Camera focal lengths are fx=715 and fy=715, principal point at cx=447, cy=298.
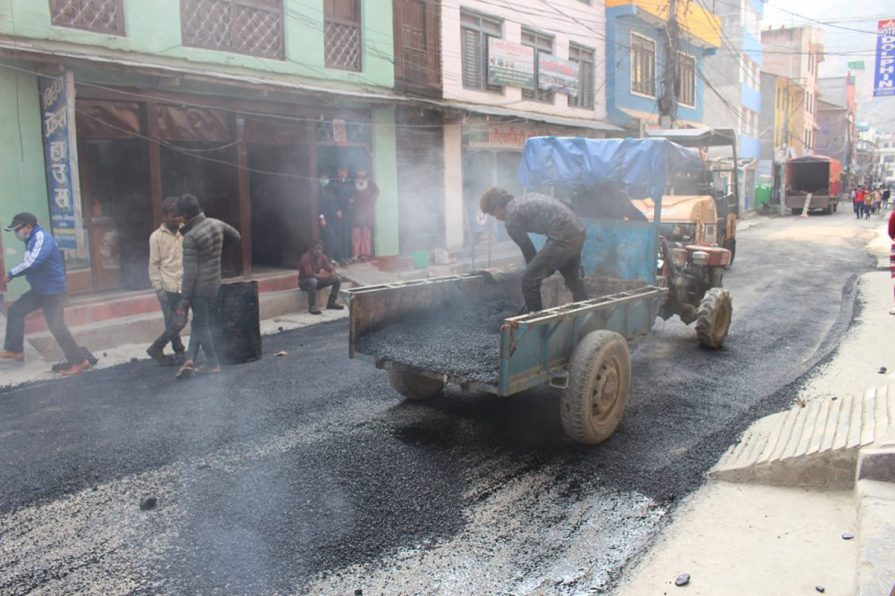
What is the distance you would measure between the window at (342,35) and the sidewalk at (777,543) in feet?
36.7

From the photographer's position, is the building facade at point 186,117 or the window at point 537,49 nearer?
the building facade at point 186,117

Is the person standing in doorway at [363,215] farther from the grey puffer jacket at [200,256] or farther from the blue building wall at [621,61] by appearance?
the blue building wall at [621,61]

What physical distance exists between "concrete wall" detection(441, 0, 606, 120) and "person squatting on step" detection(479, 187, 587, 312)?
35.3ft

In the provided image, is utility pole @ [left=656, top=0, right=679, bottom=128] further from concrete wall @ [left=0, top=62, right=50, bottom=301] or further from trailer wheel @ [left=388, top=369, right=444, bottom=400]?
trailer wheel @ [left=388, top=369, right=444, bottom=400]

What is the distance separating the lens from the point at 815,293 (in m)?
13.1

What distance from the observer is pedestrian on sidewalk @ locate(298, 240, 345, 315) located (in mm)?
11594

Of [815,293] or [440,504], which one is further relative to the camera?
[815,293]

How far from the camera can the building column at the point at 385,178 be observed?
14594mm

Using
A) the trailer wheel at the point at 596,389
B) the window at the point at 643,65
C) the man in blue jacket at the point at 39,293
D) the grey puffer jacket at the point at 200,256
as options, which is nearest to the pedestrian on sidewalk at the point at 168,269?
the grey puffer jacket at the point at 200,256

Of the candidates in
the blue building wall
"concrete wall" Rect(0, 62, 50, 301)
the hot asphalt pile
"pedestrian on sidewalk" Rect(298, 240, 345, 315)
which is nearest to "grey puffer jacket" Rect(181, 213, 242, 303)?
the hot asphalt pile

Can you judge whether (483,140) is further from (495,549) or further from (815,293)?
(495,549)

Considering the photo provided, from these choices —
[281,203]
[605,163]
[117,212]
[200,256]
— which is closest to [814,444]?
[605,163]

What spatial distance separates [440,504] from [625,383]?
2.03 m

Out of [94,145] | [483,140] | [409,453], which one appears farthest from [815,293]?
[94,145]
